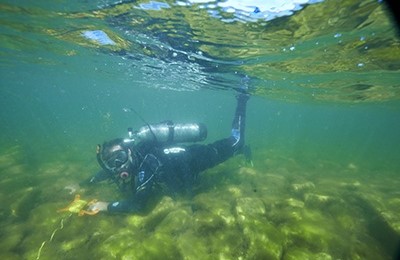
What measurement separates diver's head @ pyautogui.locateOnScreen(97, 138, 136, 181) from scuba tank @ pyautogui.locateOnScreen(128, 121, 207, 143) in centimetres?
241

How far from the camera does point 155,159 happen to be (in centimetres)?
1020

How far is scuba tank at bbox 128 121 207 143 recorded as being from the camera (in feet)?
40.9

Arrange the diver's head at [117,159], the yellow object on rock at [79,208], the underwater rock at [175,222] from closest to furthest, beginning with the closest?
1. the underwater rock at [175,222]
2. the diver's head at [117,159]
3. the yellow object on rock at [79,208]

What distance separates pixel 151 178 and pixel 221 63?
32.1 ft

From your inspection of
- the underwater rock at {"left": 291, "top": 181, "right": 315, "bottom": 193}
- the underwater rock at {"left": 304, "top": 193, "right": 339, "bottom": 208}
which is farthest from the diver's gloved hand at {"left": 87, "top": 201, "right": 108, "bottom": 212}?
the underwater rock at {"left": 291, "top": 181, "right": 315, "bottom": 193}

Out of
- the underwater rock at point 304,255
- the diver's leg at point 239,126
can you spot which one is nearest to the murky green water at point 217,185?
the underwater rock at point 304,255

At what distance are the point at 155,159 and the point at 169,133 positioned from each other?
10.6 feet

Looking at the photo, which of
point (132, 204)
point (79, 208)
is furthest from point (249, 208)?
point (79, 208)

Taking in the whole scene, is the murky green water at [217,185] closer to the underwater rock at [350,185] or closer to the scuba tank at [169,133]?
the underwater rock at [350,185]

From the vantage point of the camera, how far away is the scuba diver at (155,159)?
907cm

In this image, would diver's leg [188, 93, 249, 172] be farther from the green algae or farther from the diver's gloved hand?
the diver's gloved hand

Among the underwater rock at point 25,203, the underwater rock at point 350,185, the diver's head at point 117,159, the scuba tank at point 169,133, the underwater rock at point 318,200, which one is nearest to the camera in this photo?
the diver's head at point 117,159

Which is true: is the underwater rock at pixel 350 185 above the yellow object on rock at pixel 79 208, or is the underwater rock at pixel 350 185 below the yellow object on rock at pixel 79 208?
above

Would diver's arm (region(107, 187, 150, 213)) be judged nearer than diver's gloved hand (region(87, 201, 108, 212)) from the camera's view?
Yes
